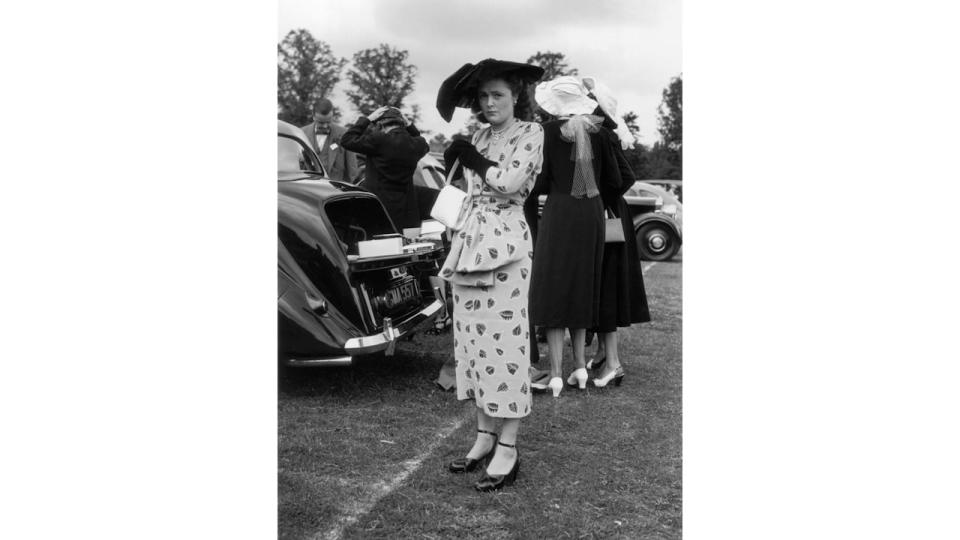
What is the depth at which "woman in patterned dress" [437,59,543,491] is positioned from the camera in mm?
3342

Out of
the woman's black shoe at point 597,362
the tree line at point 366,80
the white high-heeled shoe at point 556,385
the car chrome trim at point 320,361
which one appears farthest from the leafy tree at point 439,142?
the woman's black shoe at point 597,362

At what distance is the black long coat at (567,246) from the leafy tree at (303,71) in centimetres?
158

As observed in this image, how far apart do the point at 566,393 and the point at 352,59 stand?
235 centimetres

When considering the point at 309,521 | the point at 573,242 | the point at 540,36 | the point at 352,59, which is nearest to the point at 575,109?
the point at 573,242

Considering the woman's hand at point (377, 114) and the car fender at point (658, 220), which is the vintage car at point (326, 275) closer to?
the woman's hand at point (377, 114)

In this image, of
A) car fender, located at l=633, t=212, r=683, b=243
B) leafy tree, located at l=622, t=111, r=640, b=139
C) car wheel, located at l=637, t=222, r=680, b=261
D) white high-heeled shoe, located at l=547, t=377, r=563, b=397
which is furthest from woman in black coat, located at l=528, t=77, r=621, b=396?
car wheel, located at l=637, t=222, r=680, b=261

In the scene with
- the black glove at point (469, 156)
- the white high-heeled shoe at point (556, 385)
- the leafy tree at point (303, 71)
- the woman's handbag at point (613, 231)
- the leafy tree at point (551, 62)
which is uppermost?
the leafy tree at point (551, 62)

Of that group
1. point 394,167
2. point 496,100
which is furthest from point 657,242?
point 496,100

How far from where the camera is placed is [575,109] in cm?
452

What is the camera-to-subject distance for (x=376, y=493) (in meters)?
3.23

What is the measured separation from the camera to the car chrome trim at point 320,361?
4355mm

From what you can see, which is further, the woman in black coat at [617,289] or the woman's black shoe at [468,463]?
the woman in black coat at [617,289]

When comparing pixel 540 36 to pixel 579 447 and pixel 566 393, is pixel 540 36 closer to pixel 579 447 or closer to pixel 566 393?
pixel 579 447

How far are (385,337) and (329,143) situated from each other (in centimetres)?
123
